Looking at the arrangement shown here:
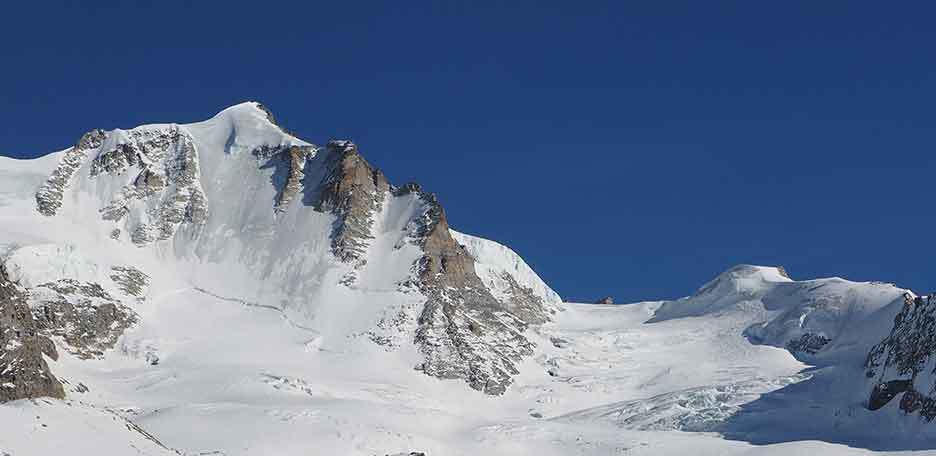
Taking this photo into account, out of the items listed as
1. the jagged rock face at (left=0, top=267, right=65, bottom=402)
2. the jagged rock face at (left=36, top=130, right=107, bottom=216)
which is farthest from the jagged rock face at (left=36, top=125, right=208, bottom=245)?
the jagged rock face at (left=0, top=267, right=65, bottom=402)

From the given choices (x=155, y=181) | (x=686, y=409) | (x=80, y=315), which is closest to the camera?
(x=686, y=409)

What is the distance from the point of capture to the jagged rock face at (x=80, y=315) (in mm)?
116938

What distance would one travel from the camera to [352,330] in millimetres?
130750

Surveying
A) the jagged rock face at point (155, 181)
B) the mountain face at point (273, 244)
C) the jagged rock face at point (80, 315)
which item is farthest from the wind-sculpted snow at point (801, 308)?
the jagged rock face at point (80, 315)

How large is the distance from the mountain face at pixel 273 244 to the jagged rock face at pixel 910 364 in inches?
1547

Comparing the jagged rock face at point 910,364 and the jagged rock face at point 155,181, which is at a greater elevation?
the jagged rock face at point 155,181

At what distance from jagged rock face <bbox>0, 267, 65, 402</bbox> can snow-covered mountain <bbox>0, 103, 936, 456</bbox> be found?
0.52 feet

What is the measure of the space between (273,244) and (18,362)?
279ft

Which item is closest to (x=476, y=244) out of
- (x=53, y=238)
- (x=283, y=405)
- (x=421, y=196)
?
(x=421, y=196)

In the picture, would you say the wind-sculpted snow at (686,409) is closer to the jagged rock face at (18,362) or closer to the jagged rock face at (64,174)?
the jagged rock face at (18,362)

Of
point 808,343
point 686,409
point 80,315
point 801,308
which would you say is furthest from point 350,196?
point 801,308

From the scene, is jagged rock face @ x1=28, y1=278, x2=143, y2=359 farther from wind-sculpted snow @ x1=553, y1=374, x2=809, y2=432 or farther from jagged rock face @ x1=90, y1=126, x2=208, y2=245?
wind-sculpted snow @ x1=553, y1=374, x2=809, y2=432

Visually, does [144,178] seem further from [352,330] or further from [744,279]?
[744,279]

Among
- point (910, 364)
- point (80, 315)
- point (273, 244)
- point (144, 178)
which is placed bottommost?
point (910, 364)
